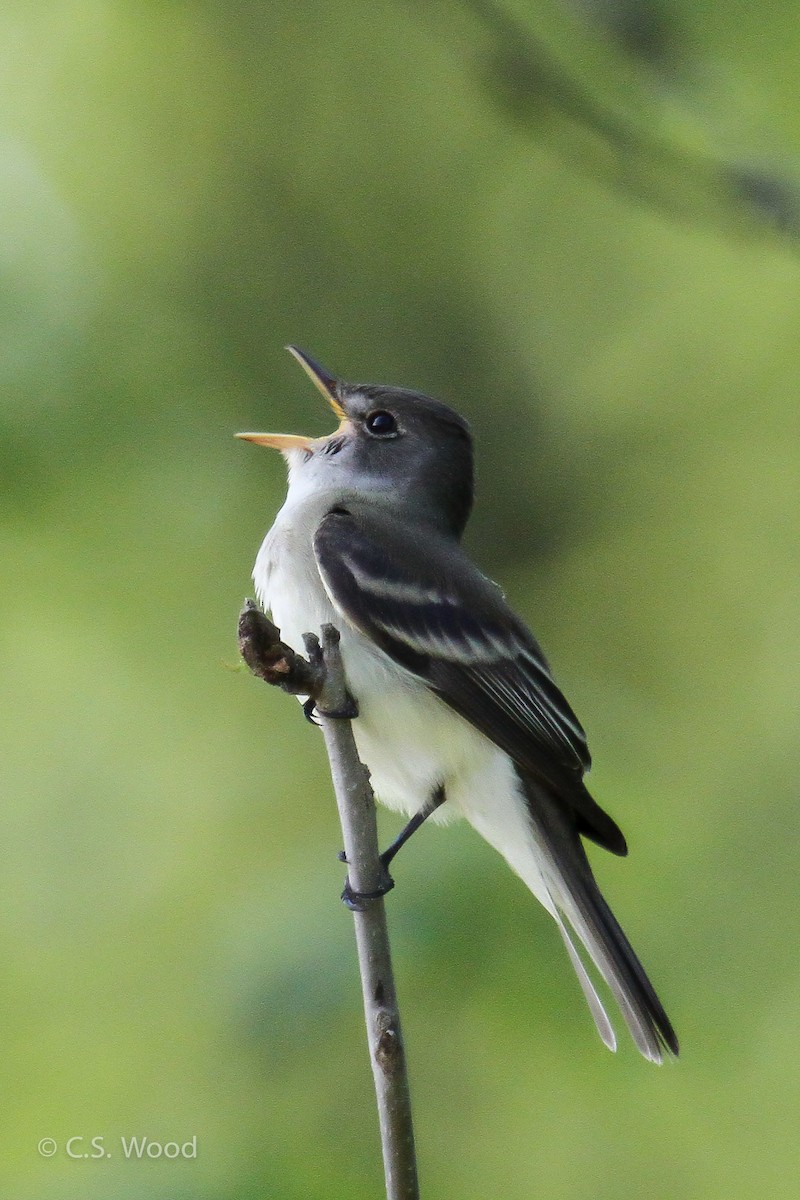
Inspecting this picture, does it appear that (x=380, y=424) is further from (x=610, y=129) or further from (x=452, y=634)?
(x=610, y=129)

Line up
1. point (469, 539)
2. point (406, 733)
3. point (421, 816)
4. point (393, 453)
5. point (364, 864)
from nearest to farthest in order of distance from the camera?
point (364, 864), point (406, 733), point (421, 816), point (393, 453), point (469, 539)

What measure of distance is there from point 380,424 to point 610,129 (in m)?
1.05

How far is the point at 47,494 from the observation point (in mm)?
3680

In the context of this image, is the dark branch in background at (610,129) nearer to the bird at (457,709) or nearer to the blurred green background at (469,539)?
the blurred green background at (469,539)

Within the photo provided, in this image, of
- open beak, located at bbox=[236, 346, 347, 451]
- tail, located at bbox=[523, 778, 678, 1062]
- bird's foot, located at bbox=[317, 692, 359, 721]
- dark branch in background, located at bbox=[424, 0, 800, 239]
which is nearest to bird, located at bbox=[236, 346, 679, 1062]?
tail, located at bbox=[523, 778, 678, 1062]

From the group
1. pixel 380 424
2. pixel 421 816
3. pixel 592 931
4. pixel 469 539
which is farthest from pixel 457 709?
pixel 469 539

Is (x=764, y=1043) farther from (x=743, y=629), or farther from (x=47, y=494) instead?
(x=47, y=494)

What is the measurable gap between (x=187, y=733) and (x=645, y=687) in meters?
1.42

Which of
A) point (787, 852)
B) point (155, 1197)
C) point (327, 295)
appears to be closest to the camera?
point (155, 1197)

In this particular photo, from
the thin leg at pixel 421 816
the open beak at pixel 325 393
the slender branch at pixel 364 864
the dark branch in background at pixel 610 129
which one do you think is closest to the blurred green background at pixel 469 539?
the dark branch in background at pixel 610 129

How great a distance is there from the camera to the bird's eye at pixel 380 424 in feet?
11.3

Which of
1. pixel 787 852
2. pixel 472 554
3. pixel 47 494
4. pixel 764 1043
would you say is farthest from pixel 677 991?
pixel 47 494

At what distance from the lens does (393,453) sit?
135 inches

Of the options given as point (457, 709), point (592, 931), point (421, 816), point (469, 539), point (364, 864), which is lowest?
point (364, 864)
